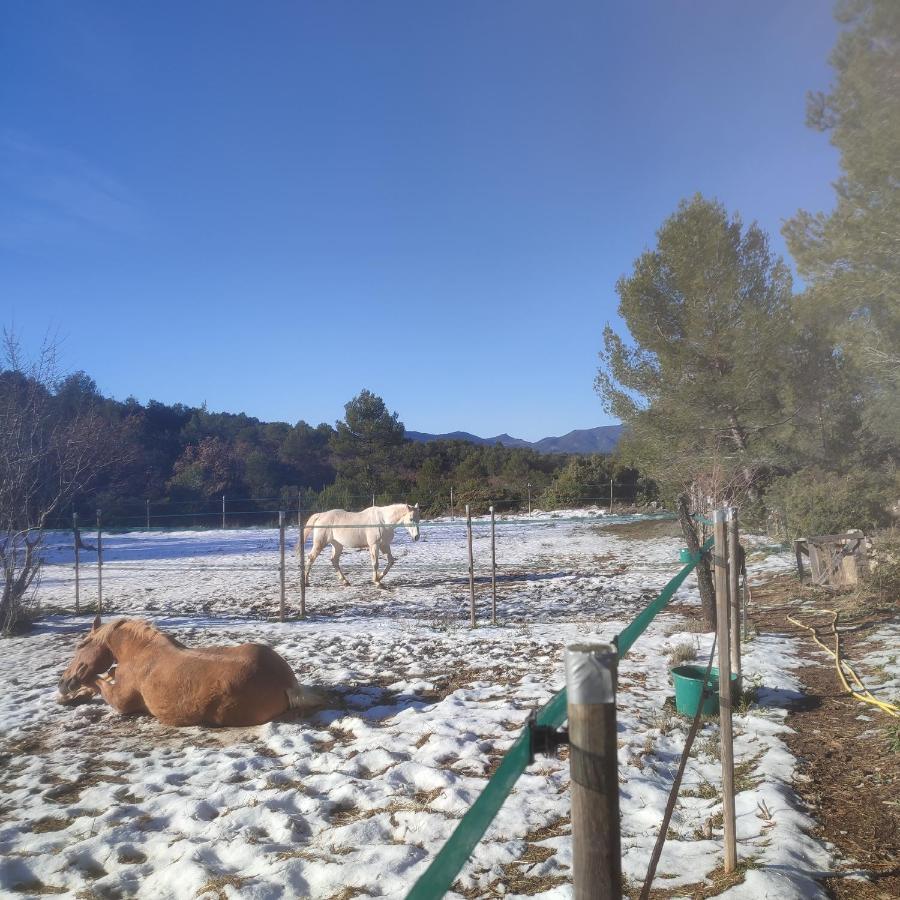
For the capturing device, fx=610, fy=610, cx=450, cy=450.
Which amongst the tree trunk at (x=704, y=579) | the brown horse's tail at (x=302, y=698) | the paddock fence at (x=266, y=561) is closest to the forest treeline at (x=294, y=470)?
the paddock fence at (x=266, y=561)

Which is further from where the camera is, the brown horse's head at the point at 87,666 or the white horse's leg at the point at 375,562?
the white horse's leg at the point at 375,562

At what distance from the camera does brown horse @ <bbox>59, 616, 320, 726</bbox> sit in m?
4.49

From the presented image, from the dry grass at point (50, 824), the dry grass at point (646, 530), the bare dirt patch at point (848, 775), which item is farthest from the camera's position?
the dry grass at point (646, 530)

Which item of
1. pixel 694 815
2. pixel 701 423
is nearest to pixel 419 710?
pixel 694 815

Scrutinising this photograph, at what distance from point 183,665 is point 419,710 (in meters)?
1.83

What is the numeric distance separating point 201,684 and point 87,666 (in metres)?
1.47

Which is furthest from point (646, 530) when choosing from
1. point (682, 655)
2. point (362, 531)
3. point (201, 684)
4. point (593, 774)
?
point (593, 774)

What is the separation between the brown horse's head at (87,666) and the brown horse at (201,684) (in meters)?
0.18

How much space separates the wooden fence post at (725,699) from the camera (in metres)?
2.51

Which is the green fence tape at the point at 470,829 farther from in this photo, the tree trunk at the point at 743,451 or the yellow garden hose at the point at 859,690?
the tree trunk at the point at 743,451

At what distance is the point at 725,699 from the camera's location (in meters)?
2.58

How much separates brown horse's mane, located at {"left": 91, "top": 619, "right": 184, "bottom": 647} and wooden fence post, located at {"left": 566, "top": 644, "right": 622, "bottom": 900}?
470 cm

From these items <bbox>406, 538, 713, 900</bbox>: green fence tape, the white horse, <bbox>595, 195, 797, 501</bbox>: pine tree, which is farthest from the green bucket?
<bbox>595, 195, 797, 501</bbox>: pine tree

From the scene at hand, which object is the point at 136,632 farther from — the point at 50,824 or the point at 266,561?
the point at 266,561
